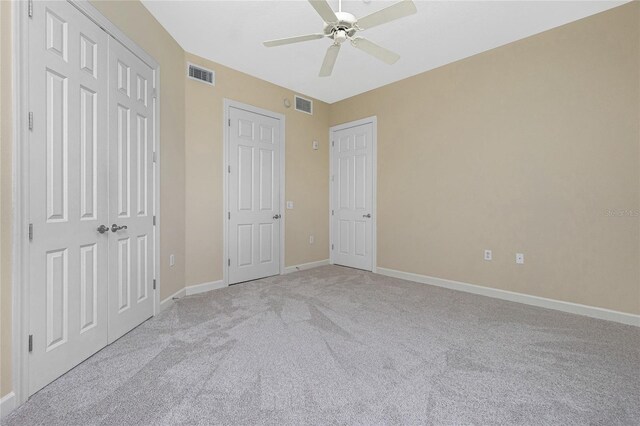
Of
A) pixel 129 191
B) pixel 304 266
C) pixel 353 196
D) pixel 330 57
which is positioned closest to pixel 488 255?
pixel 353 196

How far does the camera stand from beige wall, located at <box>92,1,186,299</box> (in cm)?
280

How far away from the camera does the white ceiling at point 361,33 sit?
2748 mm

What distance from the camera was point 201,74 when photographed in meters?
3.76

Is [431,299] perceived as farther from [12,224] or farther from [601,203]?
[12,224]

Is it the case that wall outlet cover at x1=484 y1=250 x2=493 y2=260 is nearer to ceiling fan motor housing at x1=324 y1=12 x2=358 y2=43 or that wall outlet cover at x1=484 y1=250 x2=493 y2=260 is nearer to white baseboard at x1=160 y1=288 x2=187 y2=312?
ceiling fan motor housing at x1=324 y1=12 x2=358 y2=43

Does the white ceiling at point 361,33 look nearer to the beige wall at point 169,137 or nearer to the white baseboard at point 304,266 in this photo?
the beige wall at point 169,137

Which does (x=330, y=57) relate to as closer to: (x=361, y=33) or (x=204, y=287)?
(x=361, y=33)

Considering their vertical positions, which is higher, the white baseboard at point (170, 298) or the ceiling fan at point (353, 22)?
the ceiling fan at point (353, 22)

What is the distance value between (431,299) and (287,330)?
1836 millimetres

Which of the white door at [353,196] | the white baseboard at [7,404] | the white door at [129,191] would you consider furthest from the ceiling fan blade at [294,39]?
the white baseboard at [7,404]

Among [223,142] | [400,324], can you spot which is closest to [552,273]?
[400,324]

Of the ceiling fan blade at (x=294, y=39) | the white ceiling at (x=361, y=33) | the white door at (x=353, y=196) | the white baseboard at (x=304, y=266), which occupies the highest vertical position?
the white ceiling at (x=361, y=33)

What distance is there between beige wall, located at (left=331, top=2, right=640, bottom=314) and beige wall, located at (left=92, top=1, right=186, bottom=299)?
3.02 metres

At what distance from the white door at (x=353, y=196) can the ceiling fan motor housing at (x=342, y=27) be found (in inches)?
105
